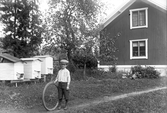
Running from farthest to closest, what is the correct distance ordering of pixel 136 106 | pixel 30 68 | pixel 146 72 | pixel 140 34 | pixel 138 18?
pixel 138 18 < pixel 140 34 < pixel 146 72 < pixel 30 68 < pixel 136 106

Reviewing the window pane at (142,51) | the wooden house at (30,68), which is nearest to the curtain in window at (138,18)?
the window pane at (142,51)

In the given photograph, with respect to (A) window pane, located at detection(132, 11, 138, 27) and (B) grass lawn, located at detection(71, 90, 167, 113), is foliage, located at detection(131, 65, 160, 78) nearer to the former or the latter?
(A) window pane, located at detection(132, 11, 138, 27)

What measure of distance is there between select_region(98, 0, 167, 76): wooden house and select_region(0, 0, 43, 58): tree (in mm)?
6070

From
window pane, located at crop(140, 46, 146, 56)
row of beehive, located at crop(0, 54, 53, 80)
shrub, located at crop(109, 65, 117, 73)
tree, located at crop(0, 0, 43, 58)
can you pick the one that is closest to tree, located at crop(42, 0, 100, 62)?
tree, located at crop(0, 0, 43, 58)

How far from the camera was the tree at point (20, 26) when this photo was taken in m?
12.5

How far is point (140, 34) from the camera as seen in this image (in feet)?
59.9

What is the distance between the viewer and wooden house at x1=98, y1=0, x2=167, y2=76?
17.3 m

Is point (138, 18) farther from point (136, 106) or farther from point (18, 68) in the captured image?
point (136, 106)

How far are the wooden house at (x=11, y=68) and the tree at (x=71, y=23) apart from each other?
12.2 feet

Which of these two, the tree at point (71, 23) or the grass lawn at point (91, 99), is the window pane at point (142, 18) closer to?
the tree at point (71, 23)

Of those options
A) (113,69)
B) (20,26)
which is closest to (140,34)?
(113,69)

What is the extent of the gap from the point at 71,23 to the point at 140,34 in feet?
25.3

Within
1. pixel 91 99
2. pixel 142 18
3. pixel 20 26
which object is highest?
pixel 142 18

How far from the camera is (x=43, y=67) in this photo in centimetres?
1181
